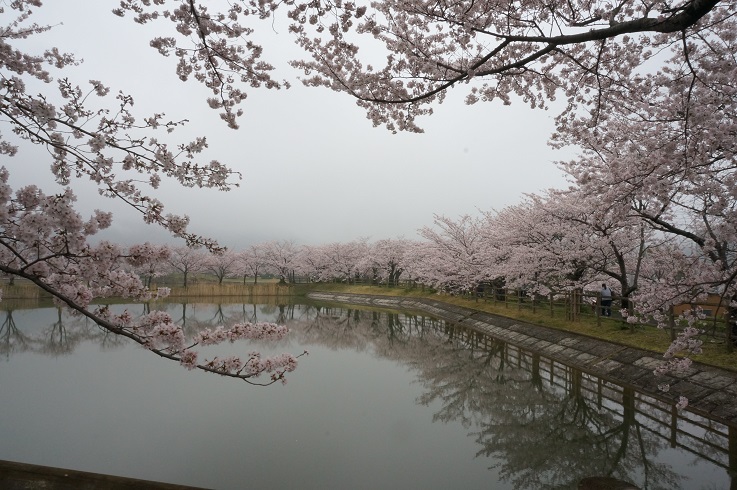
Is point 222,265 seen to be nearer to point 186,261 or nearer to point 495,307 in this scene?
point 186,261

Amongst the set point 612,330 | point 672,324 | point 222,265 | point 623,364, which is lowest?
point 623,364

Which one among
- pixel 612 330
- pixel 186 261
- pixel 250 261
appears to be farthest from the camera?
pixel 250 261

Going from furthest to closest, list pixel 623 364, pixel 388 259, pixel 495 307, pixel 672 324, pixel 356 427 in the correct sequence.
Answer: pixel 388 259 < pixel 495 307 < pixel 623 364 < pixel 672 324 < pixel 356 427

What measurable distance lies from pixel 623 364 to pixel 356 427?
7.16 m

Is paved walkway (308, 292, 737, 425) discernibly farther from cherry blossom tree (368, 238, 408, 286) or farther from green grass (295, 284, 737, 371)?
cherry blossom tree (368, 238, 408, 286)

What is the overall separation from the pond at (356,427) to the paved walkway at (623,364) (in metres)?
0.39

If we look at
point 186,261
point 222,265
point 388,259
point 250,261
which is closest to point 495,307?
point 388,259

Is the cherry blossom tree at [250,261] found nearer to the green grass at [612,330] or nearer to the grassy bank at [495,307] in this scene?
the grassy bank at [495,307]

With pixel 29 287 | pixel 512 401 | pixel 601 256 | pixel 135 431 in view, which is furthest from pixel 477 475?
pixel 29 287

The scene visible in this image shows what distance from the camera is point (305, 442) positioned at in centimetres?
628

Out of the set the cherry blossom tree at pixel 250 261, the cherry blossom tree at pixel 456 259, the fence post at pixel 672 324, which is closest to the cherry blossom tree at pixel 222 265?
the cherry blossom tree at pixel 250 261

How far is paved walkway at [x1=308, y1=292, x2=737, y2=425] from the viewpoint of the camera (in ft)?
24.2

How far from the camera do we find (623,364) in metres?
10.1

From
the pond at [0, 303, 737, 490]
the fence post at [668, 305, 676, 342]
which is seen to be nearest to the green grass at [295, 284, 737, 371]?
the fence post at [668, 305, 676, 342]
